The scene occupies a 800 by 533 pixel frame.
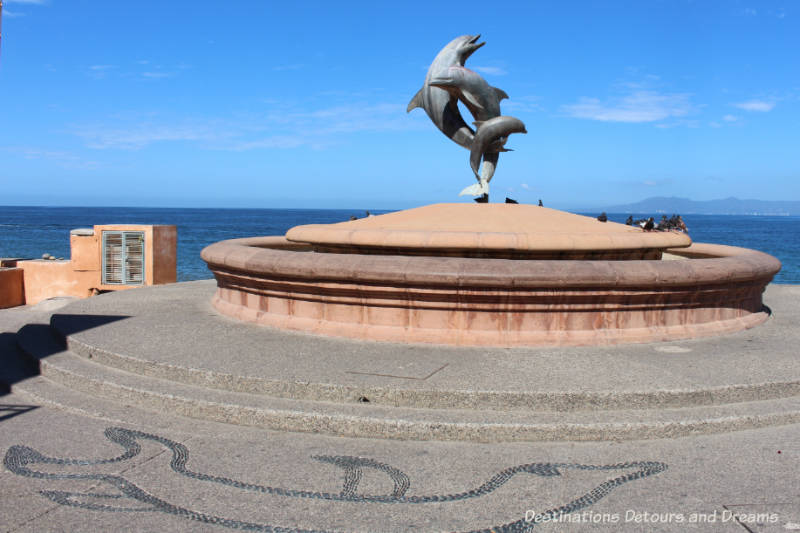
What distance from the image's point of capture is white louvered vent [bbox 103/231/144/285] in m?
12.4

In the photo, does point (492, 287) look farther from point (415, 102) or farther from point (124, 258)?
point (124, 258)

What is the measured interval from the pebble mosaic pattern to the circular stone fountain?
215cm

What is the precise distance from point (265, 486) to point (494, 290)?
2.91m

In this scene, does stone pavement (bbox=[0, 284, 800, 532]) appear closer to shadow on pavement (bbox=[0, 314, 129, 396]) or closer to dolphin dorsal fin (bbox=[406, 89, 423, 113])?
shadow on pavement (bbox=[0, 314, 129, 396])

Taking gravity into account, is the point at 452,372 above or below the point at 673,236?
below

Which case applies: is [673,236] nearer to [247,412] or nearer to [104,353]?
[247,412]

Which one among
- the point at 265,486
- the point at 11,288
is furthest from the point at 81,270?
the point at 265,486

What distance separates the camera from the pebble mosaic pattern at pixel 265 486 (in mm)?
3465

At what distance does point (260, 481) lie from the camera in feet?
12.5

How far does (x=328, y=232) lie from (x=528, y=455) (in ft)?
14.4

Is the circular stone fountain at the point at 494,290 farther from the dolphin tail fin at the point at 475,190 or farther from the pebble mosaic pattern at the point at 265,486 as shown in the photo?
the dolphin tail fin at the point at 475,190

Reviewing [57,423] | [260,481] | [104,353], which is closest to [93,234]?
[104,353]

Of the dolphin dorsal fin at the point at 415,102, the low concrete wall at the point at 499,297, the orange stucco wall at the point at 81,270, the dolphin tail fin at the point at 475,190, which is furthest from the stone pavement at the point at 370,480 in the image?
the orange stucco wall at the point at 81,270

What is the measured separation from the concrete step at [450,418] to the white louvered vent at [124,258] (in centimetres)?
805
